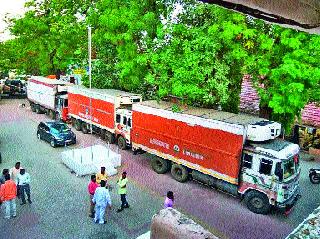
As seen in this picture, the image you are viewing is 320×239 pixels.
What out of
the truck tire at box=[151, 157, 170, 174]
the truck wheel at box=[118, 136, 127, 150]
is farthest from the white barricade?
the truck wheel at box=[118, 136, 127, 150]

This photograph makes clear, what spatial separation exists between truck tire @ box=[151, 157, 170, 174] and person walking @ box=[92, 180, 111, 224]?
5.31 m

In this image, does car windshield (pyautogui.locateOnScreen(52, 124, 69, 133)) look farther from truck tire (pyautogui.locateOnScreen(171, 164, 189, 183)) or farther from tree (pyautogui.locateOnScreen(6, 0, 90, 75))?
tree (pyautogui.locateOnScreen(6, 0, 90, 75))

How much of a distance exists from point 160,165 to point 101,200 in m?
5.82

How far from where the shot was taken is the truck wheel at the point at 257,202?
13.1 meters

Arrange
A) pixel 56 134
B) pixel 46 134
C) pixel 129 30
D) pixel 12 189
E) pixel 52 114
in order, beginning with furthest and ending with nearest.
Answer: pixel 52 114 → pixel 46 134 → pixel 56 134 → pixel 129 30 → pixel 12 189

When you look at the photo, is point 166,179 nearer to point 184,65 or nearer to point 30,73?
point 184,65

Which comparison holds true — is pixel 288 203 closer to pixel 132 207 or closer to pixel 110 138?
pixel 132 207

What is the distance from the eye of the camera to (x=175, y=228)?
1.45 m

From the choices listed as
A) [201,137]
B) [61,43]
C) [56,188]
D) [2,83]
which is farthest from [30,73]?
[201,137]

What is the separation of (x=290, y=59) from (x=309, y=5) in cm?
1301

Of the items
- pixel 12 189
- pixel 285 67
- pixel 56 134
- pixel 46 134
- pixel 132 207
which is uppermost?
pixel 285 67

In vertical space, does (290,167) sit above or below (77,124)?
above

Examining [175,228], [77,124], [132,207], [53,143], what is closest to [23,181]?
[132,207]

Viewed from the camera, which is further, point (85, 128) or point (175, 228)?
point (85, 128)
